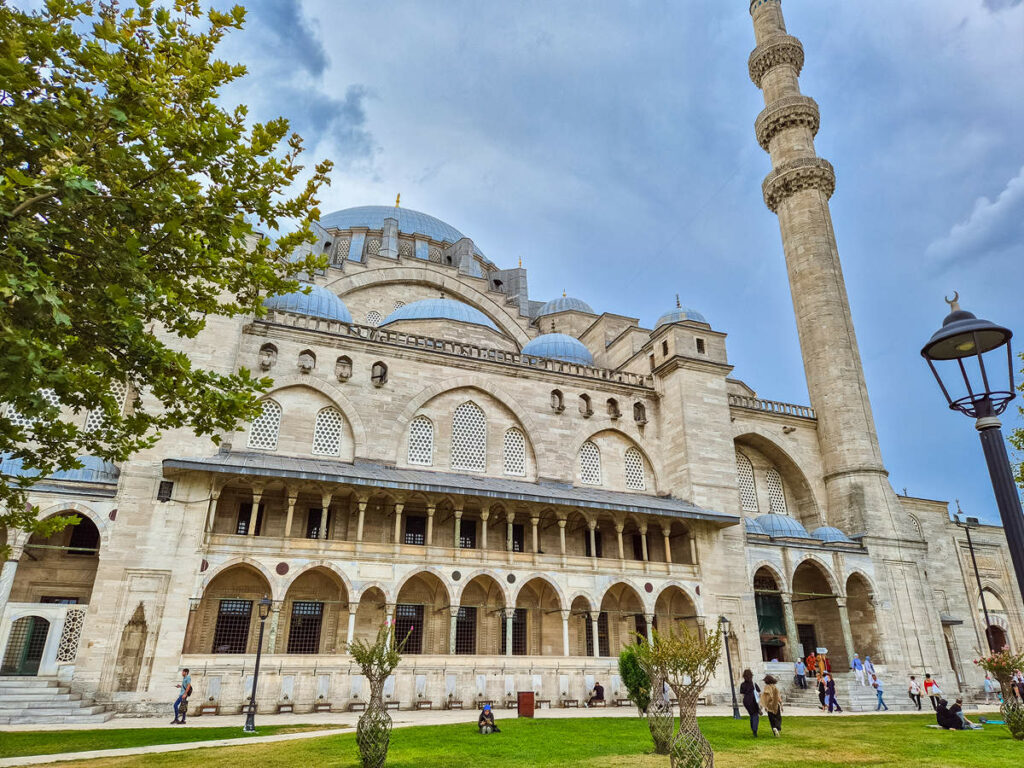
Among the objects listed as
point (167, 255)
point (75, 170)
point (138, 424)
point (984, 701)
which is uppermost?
point (167, 255)

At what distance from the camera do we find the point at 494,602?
22250mm

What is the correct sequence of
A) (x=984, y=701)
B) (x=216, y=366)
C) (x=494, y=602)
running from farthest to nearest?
(x=984, y=701) → (x=494, y=602) → (x=216, y=366)

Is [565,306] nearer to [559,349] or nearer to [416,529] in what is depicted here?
[559,349]

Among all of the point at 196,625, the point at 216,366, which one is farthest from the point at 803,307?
the point at 196,625

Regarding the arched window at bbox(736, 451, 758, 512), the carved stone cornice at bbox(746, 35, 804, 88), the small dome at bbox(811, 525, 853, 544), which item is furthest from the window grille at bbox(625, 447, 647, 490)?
the carved stone cornice at bbox(746, 35, 804, 88)

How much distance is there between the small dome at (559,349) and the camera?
30.4 m

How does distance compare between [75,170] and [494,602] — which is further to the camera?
[494,602]

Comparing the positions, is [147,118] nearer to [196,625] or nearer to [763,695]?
[763,695]

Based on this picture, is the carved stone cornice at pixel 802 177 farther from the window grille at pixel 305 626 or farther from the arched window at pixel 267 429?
the window grille at pixel 305 626

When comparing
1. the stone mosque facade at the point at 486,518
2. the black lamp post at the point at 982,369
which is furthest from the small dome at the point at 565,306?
the black lamp post at the point at 982,369

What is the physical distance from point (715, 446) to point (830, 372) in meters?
8.26

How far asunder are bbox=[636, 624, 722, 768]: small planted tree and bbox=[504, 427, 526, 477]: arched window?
46.1ft

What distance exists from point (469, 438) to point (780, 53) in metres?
28.3

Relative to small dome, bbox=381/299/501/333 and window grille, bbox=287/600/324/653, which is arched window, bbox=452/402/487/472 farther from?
window grille, bbox=287/600/324/653
